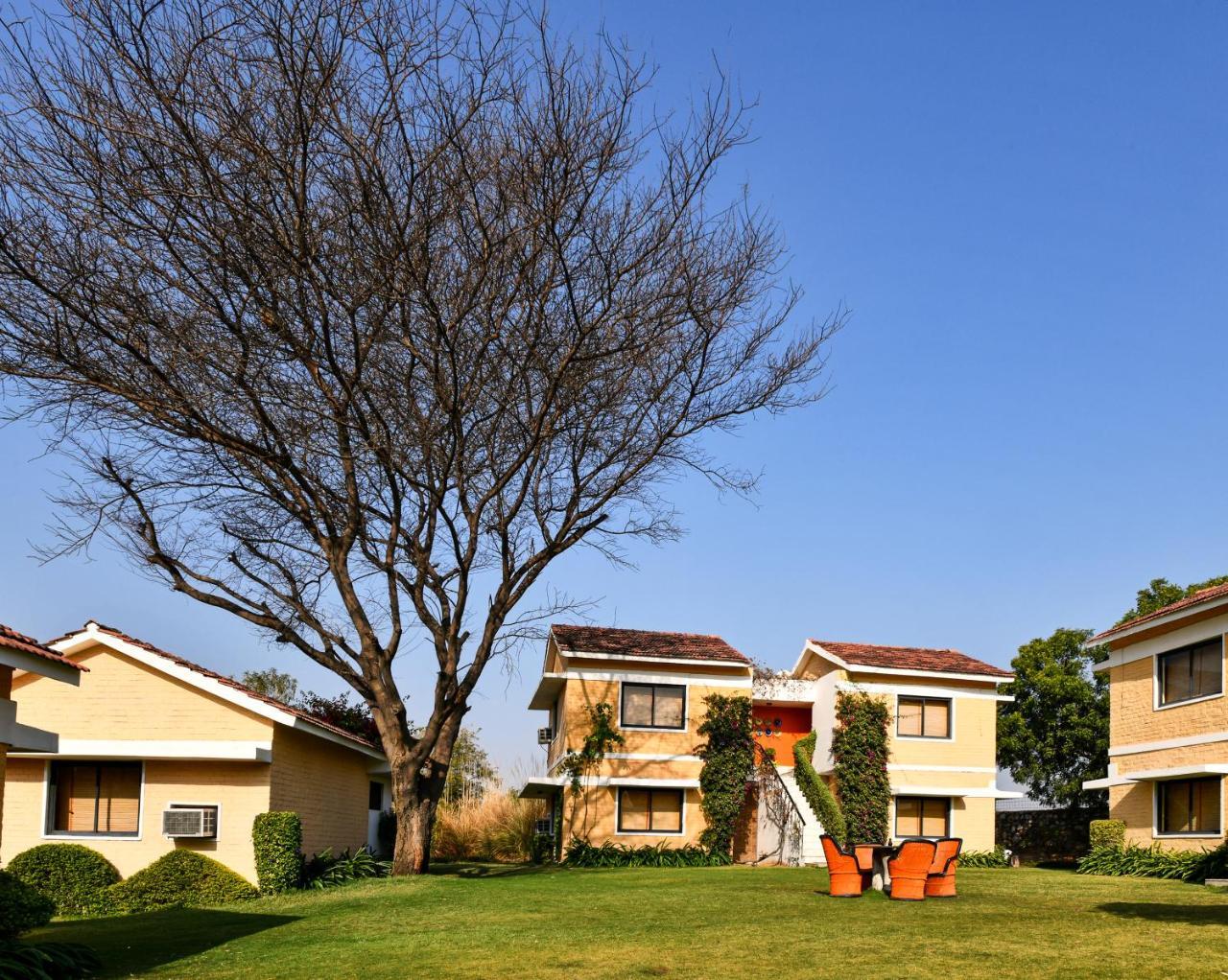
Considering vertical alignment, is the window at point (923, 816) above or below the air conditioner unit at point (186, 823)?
below

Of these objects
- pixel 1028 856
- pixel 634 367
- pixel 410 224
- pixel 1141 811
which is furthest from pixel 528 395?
pixel 1028 856

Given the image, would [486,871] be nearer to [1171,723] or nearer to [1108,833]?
[1108,833]

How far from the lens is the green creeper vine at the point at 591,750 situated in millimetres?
32188

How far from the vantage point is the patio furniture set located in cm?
1803

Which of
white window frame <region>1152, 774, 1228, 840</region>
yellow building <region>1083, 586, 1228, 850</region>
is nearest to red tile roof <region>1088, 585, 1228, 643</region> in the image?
yellow building <region>1083, 586, 1228, 850</region>

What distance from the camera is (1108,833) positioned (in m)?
27.5

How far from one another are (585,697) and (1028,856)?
47.0 feet

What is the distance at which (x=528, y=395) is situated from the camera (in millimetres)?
21562

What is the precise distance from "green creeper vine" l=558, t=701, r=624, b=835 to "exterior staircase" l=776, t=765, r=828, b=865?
15.4 feet

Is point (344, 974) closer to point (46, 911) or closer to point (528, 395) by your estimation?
point (46, 911)

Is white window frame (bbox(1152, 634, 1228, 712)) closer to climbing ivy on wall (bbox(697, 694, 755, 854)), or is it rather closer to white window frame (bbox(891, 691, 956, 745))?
white window frame (bbox(891, 691, 956, 745))

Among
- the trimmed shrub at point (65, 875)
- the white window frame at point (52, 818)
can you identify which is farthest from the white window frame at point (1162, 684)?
the trimmed shrub at point (65, 875)

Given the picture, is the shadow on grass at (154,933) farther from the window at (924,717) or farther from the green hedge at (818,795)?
the window at (924,717)

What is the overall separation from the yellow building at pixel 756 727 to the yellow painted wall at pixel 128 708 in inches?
451
